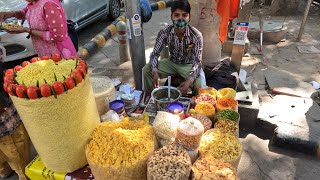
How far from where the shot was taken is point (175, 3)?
2928 mm

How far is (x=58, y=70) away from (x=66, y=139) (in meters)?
0.50

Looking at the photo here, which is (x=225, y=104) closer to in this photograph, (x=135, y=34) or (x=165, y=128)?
(x=165, y=128)

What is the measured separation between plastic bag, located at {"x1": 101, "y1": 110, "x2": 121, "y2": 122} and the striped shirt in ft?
3.43

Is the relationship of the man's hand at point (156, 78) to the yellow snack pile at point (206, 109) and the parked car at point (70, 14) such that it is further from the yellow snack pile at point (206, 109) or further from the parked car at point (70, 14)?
the parked car at point (70, 14)

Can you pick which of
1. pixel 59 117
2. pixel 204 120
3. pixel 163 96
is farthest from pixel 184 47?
pixel 59 117

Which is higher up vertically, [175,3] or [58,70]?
[175,3]

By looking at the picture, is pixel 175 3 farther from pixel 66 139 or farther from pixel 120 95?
pixel 66 139

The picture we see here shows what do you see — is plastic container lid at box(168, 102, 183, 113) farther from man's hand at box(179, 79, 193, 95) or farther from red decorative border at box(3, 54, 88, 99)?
red decorative border at box(3, 54, 88, 99)

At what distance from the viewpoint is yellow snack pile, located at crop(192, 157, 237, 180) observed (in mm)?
1675

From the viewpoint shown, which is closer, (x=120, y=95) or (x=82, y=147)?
(x=82, y=147)

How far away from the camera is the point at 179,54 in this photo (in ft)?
11.1

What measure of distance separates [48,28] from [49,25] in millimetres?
74

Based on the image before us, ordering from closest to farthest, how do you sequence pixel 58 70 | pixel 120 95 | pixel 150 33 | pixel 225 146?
pixel 58 70 < pixel 225 146 < pixel 120 95 < pixel 150 33

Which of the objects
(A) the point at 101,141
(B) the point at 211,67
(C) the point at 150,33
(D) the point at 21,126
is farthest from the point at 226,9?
(C) the point at 150,33
